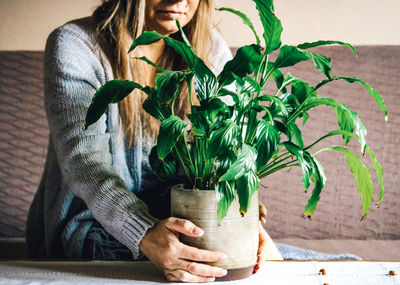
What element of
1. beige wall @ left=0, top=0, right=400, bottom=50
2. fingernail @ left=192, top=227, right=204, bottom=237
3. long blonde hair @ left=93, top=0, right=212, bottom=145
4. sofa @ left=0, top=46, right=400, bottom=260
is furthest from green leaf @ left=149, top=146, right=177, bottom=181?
beige wall @ left=0, top=0, right=400, bottom=50

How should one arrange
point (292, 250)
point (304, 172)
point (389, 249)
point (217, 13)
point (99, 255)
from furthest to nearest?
1. point (217, 13)
2. point (389, 249)
3. point (292, 250)
4. point (99, 255)
5. point (304, 172)

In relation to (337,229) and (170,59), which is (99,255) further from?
(337,229)

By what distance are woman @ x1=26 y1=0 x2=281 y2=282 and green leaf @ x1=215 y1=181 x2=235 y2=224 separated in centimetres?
13

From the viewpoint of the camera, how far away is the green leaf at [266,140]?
0.59m

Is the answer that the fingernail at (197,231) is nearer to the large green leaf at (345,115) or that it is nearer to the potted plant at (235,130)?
the potted plant at (235,130)

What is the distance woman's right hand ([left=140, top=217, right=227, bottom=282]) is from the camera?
2.13 feet

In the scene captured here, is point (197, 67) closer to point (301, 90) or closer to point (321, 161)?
point (301, 90)

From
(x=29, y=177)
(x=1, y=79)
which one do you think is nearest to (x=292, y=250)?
(x=29, y=177)

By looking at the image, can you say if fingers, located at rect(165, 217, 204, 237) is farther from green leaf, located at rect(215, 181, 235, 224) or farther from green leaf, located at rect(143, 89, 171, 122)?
green leaf, located at rect(143, 89, 171, 122)

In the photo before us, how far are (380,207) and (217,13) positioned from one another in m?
0.81

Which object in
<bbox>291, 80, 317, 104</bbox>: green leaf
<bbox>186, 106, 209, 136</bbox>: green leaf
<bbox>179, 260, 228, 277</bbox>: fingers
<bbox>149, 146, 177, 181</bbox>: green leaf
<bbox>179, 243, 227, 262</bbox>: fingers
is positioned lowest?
<bbox>179, 260, 228, 277</bbox>: fingers

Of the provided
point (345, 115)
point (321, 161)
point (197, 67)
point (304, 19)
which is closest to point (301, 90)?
point (345, 115)

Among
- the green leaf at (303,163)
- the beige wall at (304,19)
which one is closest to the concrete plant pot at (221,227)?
the green leaf at (303,163)

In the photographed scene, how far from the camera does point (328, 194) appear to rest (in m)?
1.29
